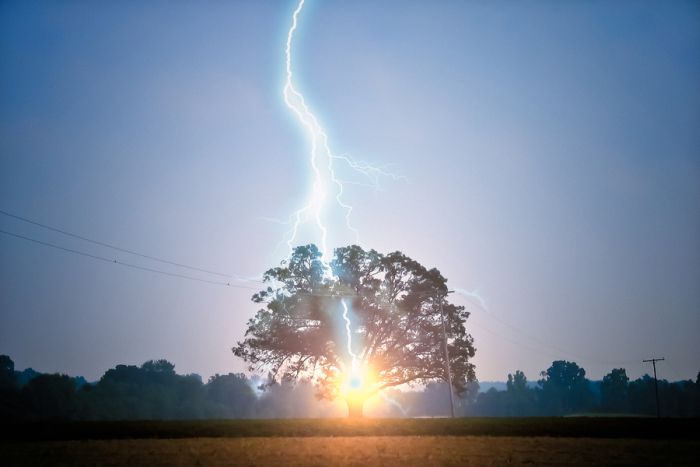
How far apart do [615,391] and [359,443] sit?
403 feet

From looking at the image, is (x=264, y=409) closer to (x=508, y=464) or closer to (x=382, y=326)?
(x=382, y=326)

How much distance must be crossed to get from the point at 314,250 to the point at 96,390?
5532 cm

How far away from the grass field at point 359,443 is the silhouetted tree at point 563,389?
412 ft

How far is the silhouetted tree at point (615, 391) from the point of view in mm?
116938

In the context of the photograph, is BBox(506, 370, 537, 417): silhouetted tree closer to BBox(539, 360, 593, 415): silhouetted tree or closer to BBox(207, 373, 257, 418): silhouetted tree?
BBox(539, 360, 593, 415): silhouetted tree

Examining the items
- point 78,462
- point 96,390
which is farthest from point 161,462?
point 96,390

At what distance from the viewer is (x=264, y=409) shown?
11181 centimetres

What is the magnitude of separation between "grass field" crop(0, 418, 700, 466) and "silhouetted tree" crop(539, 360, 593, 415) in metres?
126

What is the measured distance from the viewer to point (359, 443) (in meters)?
14.0

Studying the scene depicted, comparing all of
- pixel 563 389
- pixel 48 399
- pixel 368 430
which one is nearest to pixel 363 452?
pixel 368 430

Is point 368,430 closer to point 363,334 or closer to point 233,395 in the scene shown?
point 363,334

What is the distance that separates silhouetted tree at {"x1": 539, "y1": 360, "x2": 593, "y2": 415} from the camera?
13238 cm

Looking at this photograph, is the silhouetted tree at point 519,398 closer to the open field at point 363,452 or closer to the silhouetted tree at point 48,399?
the silhouetted tree at point 48,399

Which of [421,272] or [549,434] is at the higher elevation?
[421,272]
